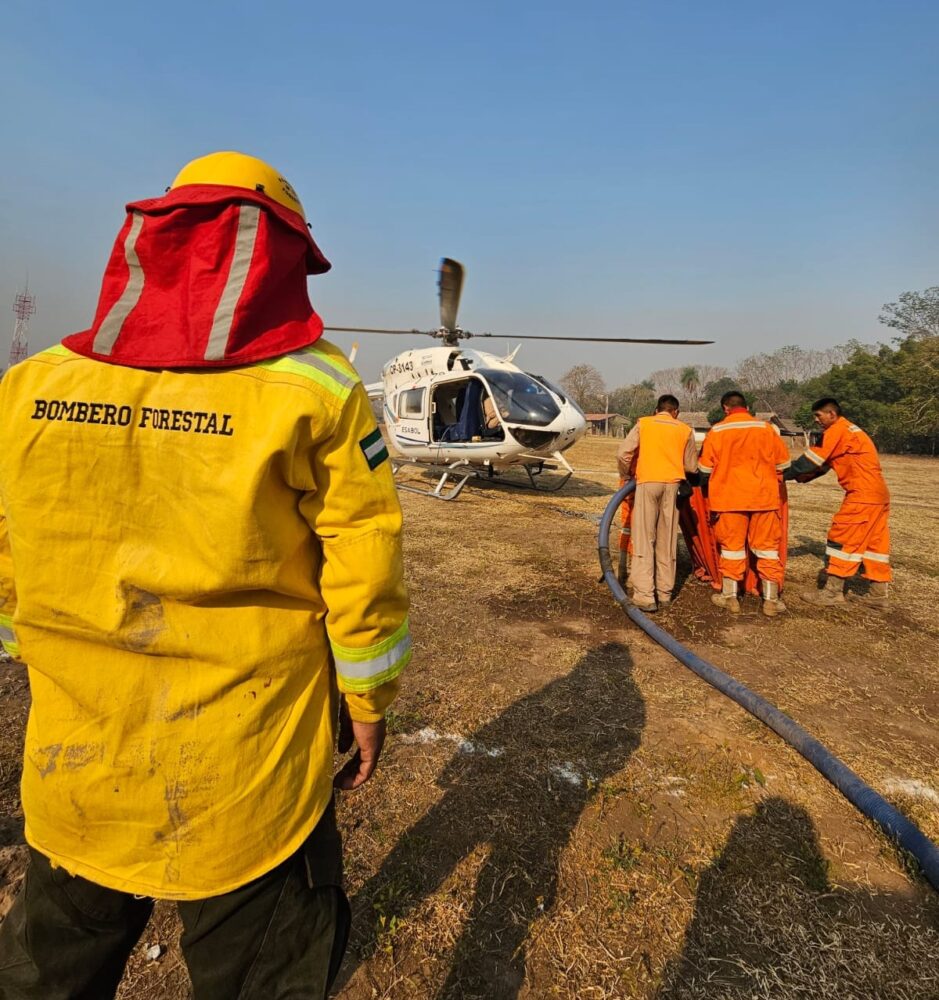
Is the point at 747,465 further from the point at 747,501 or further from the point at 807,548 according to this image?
the point at 807,548

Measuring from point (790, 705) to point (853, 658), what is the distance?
119 centimetres

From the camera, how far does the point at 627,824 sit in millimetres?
2518

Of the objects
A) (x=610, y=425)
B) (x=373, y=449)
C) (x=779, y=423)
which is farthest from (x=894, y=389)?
(x=373, y=449)

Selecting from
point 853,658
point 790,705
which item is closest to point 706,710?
point 790,705

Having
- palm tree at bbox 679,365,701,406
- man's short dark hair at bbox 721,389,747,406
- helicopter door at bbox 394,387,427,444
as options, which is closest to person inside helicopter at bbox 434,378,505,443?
helicopter door at bbox 394,387,427,444

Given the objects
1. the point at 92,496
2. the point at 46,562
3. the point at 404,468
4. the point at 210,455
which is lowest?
the point at 404,468

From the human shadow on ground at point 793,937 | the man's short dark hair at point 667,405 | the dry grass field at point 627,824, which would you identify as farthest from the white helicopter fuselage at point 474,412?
the human shadow on ground at point 793,937

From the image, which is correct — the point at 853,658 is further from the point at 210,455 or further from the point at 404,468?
the point at 404,468

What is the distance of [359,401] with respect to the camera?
1160 millimetres

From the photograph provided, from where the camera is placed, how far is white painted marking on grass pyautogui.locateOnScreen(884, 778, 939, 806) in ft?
9.07

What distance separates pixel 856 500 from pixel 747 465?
128 cm

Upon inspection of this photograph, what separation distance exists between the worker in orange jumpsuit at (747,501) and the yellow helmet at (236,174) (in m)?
4.91

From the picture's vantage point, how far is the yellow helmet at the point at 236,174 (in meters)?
1.15

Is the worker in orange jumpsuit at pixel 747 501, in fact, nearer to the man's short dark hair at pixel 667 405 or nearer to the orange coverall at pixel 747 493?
the orange coverall at pixel 747 493
